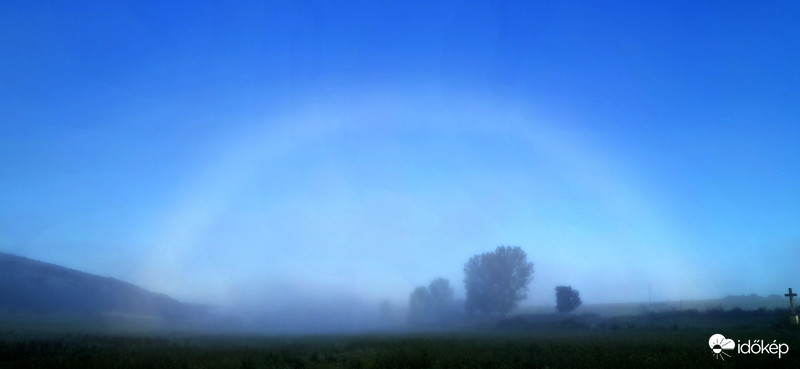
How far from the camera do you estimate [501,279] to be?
90.6 meters

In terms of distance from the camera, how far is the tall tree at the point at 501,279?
9019 cm

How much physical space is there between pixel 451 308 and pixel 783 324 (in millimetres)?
98184

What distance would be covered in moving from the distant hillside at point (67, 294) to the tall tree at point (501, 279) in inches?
2922

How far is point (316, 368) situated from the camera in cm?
1609

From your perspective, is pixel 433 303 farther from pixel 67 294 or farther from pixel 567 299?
pixel 67 294

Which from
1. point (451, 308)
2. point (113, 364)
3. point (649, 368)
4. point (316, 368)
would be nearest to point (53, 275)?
point (451, 308)

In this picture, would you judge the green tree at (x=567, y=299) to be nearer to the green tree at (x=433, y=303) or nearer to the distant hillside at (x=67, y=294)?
the green tree at (x=433, y=303)

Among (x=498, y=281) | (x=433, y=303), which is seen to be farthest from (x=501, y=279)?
(x=433, y=303)

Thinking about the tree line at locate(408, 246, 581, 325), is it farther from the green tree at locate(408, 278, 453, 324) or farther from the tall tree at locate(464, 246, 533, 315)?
the green tree at locate(408, 278, 453, 324)

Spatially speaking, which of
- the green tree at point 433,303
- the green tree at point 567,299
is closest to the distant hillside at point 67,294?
the green tree at point 433,303

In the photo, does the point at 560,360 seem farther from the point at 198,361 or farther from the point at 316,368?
the point at 198,361

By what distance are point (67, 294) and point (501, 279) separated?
92.2 meters

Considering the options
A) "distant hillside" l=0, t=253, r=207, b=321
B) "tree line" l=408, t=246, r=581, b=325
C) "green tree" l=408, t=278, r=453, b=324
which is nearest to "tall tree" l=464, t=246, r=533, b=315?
"tree line" l=408, t=246, r=581, b=325

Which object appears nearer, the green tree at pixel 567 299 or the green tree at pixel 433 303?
the green tree at pixel 567 299
